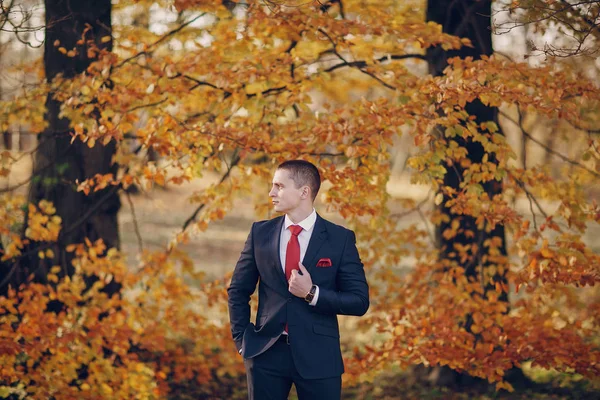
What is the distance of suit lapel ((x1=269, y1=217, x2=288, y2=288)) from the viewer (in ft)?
12.3

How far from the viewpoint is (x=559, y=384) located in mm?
7930

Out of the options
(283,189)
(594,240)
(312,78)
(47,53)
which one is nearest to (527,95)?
(312,78)

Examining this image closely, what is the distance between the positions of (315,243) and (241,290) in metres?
0.52

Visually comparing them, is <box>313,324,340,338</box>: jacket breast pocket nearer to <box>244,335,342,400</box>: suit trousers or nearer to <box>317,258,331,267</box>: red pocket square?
<box>244,335,342,400</box>: suit trousers

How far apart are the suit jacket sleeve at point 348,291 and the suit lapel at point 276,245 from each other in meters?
0.26

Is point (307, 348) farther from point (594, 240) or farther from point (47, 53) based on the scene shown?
point (594, 240)

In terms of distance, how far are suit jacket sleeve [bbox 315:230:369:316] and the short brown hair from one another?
1.10ft

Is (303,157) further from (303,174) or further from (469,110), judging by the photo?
(469,110)

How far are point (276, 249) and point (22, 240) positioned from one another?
13.7 feet

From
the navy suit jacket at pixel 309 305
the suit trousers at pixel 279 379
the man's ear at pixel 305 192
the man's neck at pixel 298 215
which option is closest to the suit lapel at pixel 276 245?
the navy suit jacket at pixel 309 305

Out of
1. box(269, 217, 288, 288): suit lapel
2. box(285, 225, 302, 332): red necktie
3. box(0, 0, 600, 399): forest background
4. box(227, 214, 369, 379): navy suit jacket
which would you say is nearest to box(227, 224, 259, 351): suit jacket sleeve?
box(227, 214, 369, 379): navy suit jacket

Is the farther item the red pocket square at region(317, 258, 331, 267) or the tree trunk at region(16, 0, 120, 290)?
the tree trunk at region(16, 0, 120, 290)

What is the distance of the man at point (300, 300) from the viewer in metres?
3.68

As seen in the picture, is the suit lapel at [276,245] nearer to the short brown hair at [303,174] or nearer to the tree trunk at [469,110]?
the short brown hair at [303,174]
